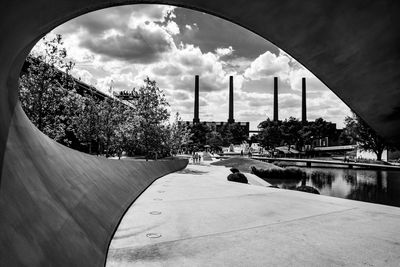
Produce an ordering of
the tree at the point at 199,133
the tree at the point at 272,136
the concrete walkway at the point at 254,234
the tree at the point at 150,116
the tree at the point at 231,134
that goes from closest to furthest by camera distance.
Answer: the concrete walkway at the point at 254,234 → the tree at the point at 150,116 → the tree at the point at 272,136 → the tree at the point at 199,133 → the tree at the point at 231,134

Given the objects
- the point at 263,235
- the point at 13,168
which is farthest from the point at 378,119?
the point at 13,168

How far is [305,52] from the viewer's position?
3736mm

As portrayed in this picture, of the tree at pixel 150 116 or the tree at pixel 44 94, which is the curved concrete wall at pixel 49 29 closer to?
the tree at pixel 44 94

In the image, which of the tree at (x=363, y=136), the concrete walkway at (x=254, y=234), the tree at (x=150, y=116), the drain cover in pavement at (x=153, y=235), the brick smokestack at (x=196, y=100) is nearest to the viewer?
the concrete walkway at (x=254, y=234)

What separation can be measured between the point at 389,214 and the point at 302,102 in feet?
325

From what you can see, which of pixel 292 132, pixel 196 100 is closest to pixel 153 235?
pixel 292 132

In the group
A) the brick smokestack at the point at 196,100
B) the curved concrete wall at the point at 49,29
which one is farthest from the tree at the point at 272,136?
the curved concrete wall at the point at 49,29

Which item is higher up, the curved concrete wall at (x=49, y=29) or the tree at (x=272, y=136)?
the tree at (x=272, y=136)

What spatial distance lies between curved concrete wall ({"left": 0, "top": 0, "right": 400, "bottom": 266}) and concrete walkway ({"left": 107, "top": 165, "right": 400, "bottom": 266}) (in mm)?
1121

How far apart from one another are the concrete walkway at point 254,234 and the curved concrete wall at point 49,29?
3.68 ft

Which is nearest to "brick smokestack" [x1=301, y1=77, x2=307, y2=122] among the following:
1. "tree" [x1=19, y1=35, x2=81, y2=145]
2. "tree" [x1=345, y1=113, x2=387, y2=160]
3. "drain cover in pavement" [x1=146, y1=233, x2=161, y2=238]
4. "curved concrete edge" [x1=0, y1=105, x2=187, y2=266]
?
"tree" [x1=345, y1=113, x2=387, y2=160]

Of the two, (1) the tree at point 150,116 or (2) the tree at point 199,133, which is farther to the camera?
(2) the tree at point 199,133

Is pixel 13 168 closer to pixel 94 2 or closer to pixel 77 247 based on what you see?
pixel 77 247

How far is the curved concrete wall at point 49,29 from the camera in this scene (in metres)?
2.56
